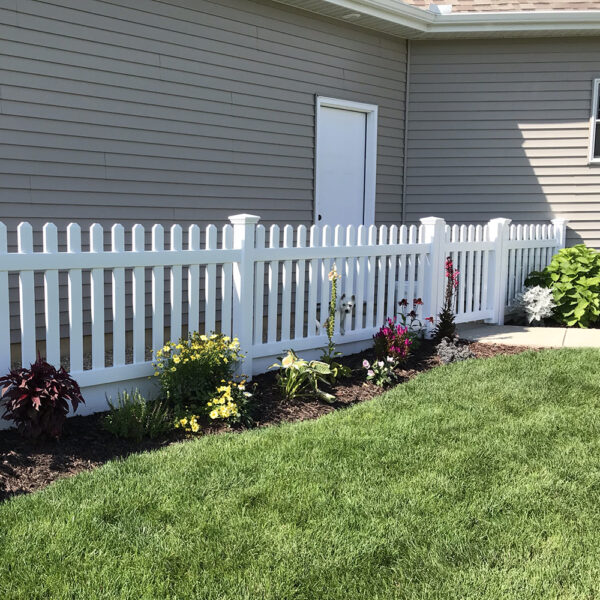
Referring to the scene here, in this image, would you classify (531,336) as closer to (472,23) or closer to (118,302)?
(472,23)

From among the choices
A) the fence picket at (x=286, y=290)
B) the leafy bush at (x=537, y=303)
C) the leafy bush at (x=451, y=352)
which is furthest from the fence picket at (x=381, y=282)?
the leafy bush at (x=537, y=303)

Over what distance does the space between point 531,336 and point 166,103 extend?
14.7ft

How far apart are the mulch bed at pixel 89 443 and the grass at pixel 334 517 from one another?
8.2 inches

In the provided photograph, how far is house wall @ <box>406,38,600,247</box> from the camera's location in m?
9.20

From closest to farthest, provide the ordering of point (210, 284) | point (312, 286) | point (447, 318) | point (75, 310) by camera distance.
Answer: point (75, 310) → point (210, 284) → point (312, 286) → point (447, 318)

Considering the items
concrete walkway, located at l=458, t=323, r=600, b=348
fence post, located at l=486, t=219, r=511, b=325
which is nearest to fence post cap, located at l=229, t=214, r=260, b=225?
concrete walkway, located at l=458, t=323, r=600, b=348

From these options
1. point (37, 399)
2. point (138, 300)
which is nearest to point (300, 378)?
point (138, 300)

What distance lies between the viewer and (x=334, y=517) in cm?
299

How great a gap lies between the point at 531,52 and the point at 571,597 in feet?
27.4

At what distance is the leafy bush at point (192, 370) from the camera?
14.5 ft

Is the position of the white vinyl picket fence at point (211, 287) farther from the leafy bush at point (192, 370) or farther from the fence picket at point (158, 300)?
the leafy bush at point (192, 370)

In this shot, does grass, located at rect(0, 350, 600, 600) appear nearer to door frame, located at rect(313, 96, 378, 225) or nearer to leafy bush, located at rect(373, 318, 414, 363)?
leafy bush, located at rect(373, 318, 414, 363)

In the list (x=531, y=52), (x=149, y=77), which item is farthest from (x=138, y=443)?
(x=531, y=52)

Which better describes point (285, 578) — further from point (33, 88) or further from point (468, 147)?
point (468, 147)
